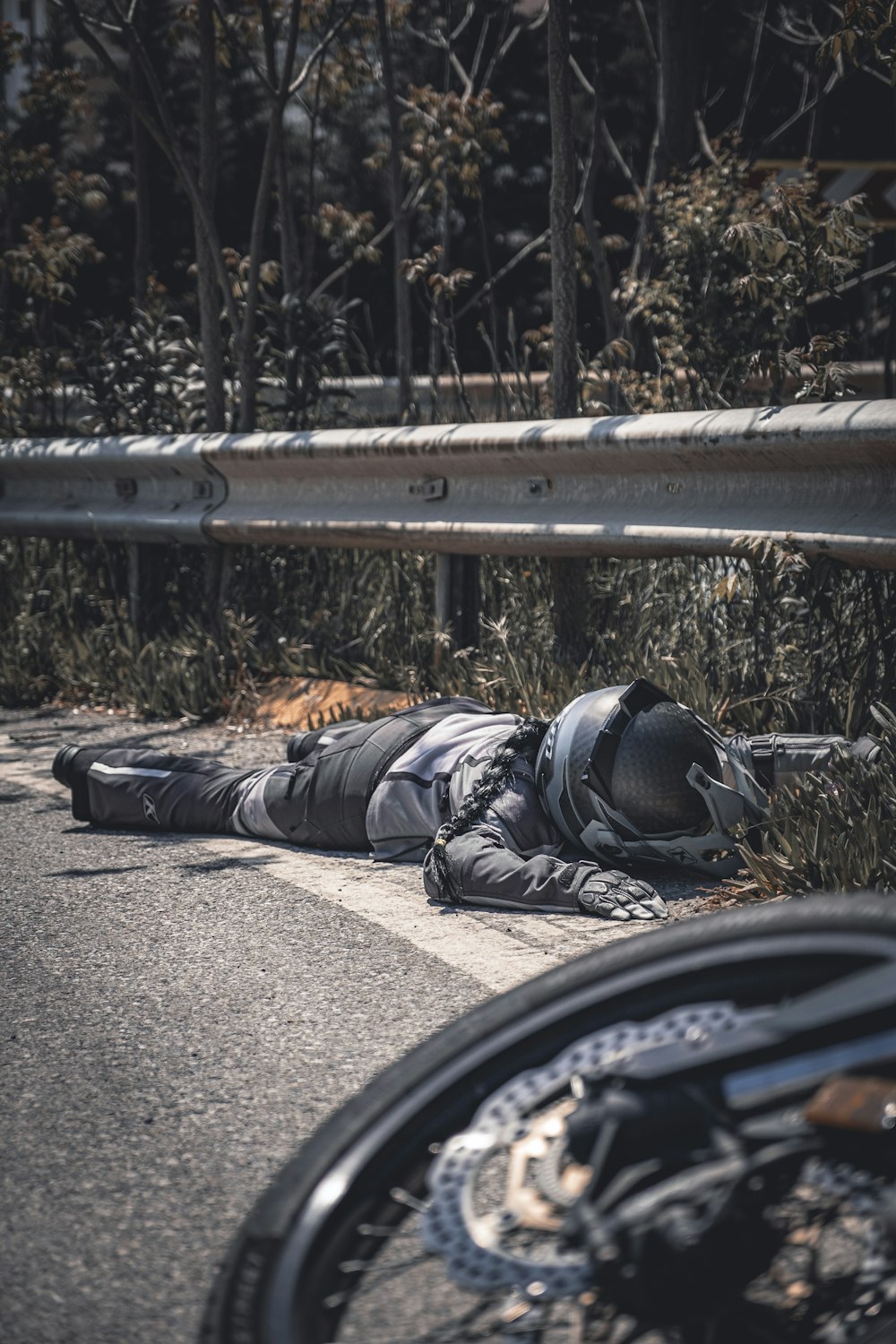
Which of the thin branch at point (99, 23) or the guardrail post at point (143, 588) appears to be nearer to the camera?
the guardrail post at point (143, 588)

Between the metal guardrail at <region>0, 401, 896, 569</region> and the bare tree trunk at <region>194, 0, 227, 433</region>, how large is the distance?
48 cm

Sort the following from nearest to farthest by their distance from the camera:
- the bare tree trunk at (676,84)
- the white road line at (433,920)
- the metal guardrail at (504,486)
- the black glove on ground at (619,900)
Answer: the white road line at (433,920), the black glove on ground at (619,900), the metal guardrail at (504,486), the bare tree trunk at (676,84)

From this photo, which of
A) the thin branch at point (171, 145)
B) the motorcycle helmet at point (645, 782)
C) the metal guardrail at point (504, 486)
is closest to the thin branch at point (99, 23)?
the thin branch at point (171, 145)

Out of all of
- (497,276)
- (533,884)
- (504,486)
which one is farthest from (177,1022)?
(497,276)

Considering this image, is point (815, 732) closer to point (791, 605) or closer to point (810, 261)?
point (791, 605)

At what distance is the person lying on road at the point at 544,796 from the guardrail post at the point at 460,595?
1.43 metres

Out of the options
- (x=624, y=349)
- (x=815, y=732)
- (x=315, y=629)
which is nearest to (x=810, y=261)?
(x=624, y=349)

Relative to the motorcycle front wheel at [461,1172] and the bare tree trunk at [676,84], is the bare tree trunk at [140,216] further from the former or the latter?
the motorcycle front wheel at [461,1172]

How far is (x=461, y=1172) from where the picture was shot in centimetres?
150

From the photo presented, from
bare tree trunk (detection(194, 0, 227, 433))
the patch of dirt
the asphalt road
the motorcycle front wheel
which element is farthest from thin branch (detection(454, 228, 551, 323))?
the motorcycle front wheel

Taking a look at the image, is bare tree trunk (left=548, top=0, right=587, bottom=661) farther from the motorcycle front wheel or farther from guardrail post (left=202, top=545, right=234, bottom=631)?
the motorcycle front wheel

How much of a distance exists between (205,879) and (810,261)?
3.46m

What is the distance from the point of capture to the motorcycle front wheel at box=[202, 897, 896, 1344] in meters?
1.45

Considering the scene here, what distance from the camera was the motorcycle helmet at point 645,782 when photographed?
12.5 ft
